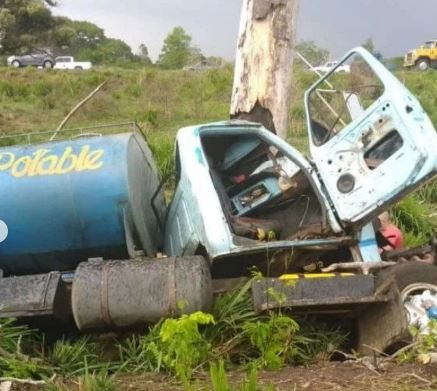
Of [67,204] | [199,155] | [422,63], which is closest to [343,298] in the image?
[199,155]

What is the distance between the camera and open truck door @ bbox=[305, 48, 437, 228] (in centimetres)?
652

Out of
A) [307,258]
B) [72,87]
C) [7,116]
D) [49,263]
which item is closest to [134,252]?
[49,263]

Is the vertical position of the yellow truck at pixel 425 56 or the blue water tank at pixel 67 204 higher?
the yellow truck at pixel 425 56

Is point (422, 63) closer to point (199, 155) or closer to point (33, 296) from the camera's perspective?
point (199, 155)

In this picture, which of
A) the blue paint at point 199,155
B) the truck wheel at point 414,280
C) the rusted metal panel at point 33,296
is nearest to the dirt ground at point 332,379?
the rusted metal panel at point 33,296

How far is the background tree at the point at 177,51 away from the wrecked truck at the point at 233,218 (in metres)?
36.5

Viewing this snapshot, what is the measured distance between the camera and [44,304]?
220 inches

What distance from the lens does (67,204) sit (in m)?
7.10

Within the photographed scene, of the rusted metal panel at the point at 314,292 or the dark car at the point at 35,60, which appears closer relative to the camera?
the rusted metal panel at the point at 314,292

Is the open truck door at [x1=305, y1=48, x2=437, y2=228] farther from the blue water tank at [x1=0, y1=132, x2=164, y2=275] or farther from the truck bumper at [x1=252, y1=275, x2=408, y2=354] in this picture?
the blue water tank at [x1=0, y1=132, x2=164, y2=275]

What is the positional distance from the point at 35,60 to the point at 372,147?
40.6m

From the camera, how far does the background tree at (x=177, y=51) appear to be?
46906 millimetres

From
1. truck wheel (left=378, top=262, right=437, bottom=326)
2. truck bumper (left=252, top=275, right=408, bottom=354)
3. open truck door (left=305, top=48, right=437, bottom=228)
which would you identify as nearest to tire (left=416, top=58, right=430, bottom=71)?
open truck door (left=305, top=48, right=437, bottom=228)

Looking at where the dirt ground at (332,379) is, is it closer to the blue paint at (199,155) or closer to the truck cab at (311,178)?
the truck cab at (311,178)
